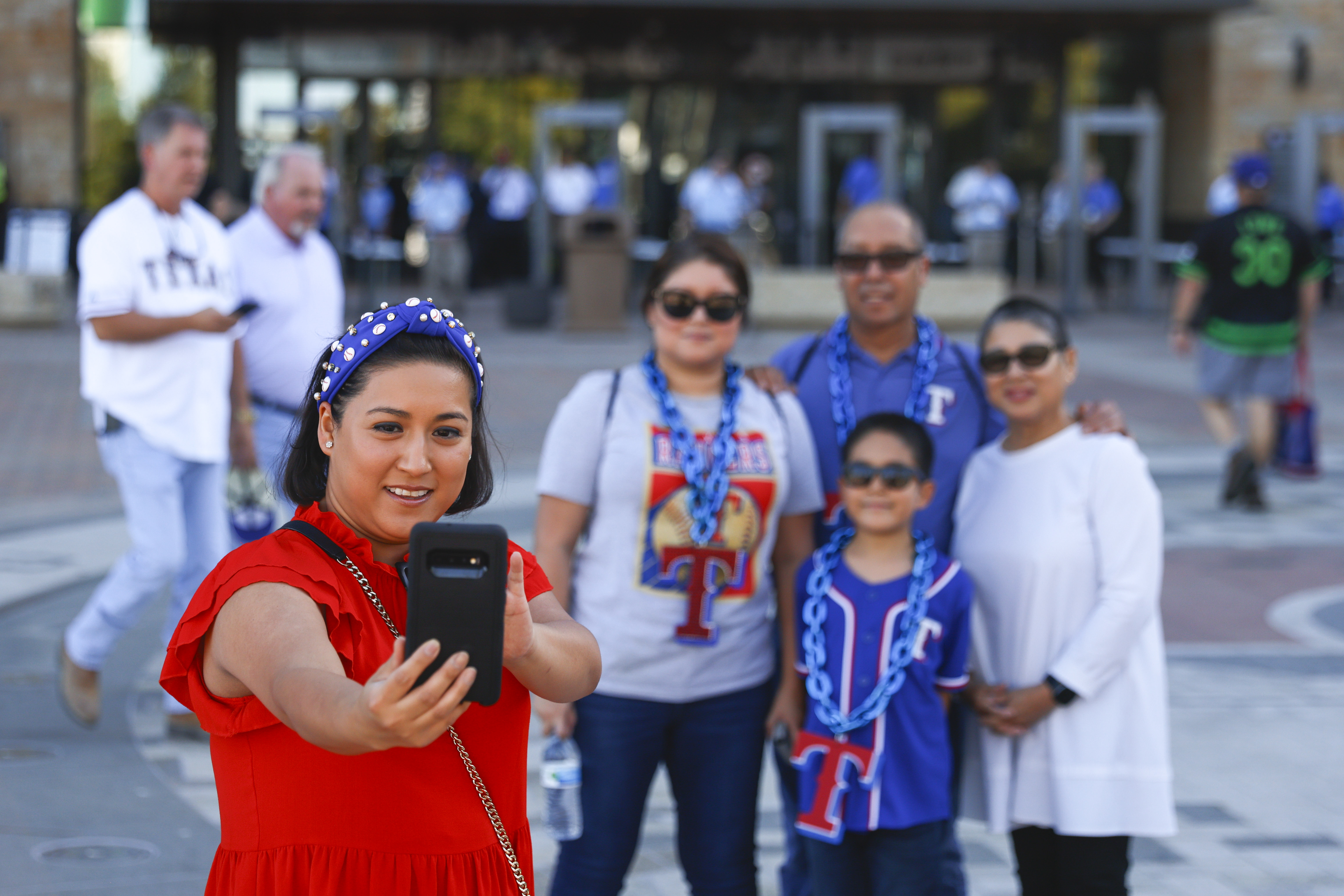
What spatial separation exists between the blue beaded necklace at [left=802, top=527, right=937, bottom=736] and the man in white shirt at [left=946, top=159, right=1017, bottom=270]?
840 inches

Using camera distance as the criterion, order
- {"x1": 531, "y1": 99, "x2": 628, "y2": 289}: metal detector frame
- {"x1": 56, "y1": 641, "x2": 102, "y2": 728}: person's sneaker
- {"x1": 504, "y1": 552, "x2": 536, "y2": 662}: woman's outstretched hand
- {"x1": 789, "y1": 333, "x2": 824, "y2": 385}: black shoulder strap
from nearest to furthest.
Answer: {"x1": 504, "y1": 552, "x2": 536, "y2": 662}: woman's outstretched hand < {"x1": 789, "y1": 333, "x2": 824, "y2": 385}: black shoulder strap < {"x1": 56, "y1": 641, "x2": 102, "y2": 728}: person's sneaker < {"x1": 531, "y1": 99, "x2": 628, "y2": 289}: metal detector frame

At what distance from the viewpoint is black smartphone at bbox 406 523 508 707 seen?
5.03 ft

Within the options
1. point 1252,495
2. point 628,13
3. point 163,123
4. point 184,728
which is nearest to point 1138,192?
point 628,13

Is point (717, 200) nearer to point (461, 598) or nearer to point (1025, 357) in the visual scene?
point (1025, 357)

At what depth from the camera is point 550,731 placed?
3.41 m

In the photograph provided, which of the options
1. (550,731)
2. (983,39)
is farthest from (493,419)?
(983,39)

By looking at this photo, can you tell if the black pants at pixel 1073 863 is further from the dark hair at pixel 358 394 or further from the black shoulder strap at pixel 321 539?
the black shoulder strap at pixel 321 539

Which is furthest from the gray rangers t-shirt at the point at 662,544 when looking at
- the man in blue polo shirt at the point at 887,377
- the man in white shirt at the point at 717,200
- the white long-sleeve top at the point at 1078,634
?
the man in white shirt at the point at 717,200

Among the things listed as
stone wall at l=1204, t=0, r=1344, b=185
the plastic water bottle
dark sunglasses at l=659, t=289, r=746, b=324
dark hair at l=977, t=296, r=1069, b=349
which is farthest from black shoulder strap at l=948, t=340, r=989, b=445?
stone wall at l=1204, t=0, r=1344, b=185

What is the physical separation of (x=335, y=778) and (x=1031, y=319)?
2100 millimetres

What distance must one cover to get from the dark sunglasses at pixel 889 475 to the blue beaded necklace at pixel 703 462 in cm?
26

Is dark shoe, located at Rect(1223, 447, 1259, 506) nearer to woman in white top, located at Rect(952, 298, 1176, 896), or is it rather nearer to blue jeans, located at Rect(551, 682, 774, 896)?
woman in white top, located at Rect(952, 298, 1176, 896)

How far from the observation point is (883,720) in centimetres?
328

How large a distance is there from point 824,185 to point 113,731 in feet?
74.3
